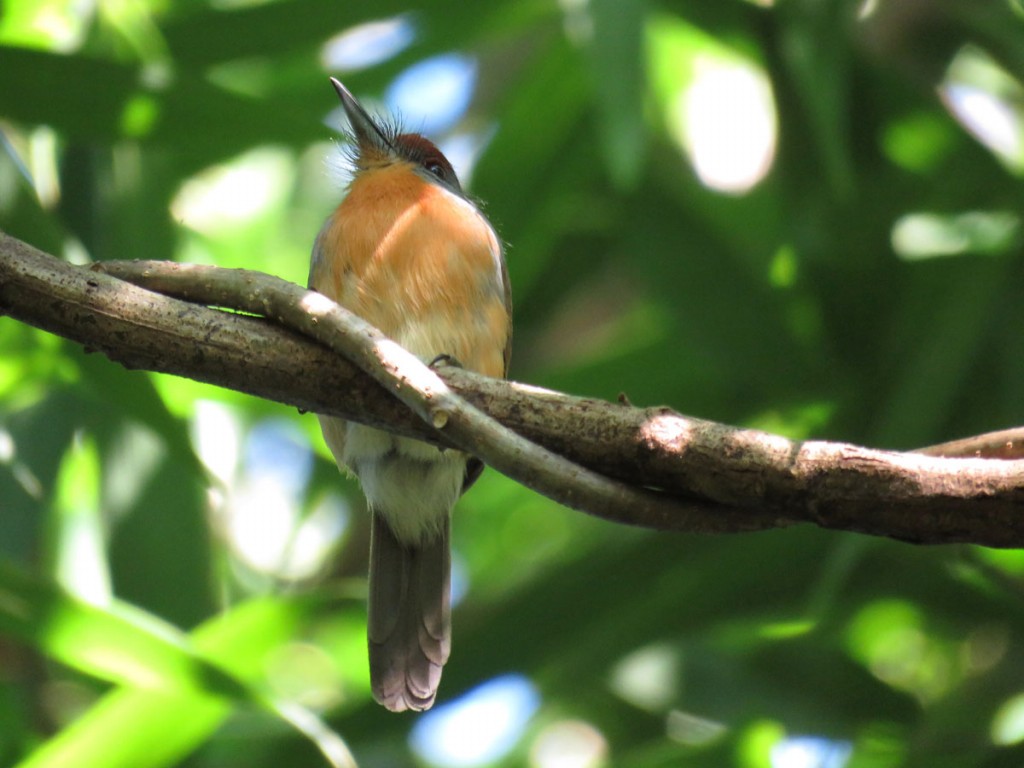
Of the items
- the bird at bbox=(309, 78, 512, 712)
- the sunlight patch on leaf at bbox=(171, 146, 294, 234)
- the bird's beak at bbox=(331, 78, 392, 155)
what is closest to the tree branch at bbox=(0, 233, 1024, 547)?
the bird at bbox=(309, 78, 512, 712)

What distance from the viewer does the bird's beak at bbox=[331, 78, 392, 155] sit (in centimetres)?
359

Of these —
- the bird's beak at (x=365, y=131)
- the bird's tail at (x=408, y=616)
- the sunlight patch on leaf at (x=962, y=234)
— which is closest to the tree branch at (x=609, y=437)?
the bird's tail at (x=408, y=616)

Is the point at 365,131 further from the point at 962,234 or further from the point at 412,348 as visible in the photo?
the point at 962,234

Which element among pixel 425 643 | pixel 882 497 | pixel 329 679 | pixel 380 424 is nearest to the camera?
pixel 882 497

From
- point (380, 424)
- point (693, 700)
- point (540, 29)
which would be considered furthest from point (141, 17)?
point (693, 700)

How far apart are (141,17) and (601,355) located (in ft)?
5.56

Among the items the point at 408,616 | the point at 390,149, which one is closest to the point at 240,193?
the point at 390,149

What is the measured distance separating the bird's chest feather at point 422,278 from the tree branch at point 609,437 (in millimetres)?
902

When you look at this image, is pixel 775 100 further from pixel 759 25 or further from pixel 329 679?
pixel 329 679

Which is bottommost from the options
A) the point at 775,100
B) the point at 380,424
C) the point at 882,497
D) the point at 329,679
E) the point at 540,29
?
the point at 882,497

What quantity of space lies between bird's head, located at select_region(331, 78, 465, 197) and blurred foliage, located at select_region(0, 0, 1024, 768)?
17cm

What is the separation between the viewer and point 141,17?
3.67 meters

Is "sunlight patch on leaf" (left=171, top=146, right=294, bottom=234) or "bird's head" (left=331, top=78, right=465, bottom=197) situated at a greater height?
"sunlight patch on leaf" (left=171, top=146, right=294, bottom=234)

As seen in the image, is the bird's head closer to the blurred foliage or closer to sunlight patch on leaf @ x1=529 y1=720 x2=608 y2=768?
the blurred foliage
